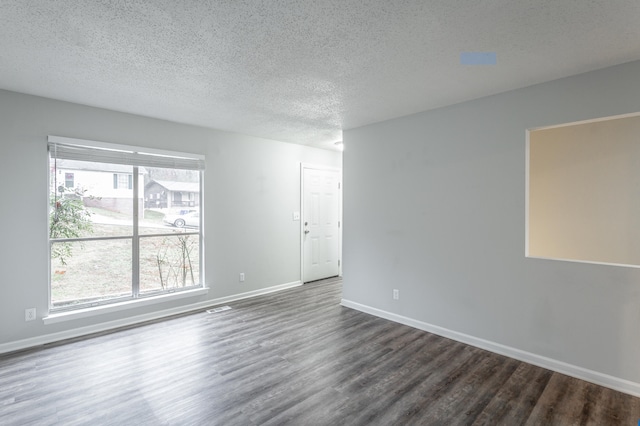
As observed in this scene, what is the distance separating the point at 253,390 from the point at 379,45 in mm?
2730

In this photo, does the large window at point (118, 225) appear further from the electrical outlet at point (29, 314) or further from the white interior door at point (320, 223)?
the white interior door at point (320, 223)

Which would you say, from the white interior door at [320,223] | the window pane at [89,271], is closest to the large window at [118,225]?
the window pane at [89,271]

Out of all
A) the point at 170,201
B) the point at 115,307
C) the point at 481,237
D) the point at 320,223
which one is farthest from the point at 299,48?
the point at 320,223

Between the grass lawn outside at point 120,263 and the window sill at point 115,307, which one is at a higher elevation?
the grass lawn outside at point 120,263

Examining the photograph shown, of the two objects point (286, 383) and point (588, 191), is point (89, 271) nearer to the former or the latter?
point (286, 383)

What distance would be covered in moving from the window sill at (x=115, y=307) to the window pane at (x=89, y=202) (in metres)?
0.84

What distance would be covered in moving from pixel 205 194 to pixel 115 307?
1765 mm

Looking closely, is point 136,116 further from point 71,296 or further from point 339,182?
point 339,182

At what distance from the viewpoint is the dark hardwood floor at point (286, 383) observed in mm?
2059

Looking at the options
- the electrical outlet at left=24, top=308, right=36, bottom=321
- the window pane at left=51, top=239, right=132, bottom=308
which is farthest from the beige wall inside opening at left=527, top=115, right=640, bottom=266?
the electrical outlet at left=24, top=308, right=36, bottom=321

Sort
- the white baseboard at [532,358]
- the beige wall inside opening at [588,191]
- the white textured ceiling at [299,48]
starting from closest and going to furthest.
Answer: the white textured ceiling at [299,48] → the white baseboard at [532,358] → the beige wall inside opening at [588,191]

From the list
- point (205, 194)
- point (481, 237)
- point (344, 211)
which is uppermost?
point (205, 194)

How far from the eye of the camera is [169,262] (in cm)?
415

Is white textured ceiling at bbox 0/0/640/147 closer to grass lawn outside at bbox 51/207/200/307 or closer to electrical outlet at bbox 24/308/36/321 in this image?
grass lawn outside at bbox 51/207/200/307
